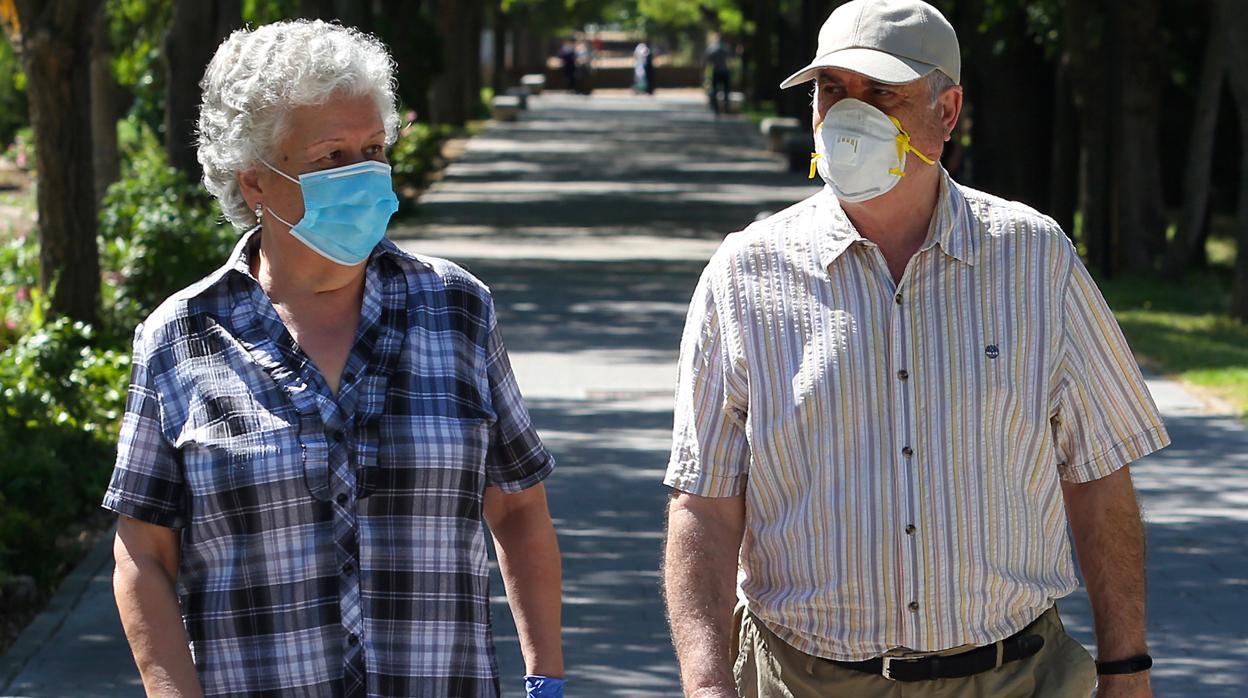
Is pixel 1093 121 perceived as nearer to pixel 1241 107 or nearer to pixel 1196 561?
pixel 1241 107

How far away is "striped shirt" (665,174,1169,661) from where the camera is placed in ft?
10.2

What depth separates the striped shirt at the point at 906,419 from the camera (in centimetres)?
309

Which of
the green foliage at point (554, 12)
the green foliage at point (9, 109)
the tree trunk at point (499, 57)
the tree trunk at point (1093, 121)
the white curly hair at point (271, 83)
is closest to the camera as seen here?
the white curly hair at point (271, 83)

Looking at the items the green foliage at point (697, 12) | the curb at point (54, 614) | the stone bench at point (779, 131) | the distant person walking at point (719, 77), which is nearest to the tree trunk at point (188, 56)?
the curb at point (54, 614)

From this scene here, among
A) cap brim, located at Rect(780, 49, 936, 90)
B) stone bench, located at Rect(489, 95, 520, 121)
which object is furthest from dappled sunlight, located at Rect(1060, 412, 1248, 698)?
stone bench, located at Rect(489, 95, 520, 121)

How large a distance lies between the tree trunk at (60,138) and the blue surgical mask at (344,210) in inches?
340

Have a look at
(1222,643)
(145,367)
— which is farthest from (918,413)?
(1222,643)

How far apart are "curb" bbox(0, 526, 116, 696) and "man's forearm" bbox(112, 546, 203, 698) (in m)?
3.47

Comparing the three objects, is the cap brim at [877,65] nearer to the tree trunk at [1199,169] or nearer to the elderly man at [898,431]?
the elderly man at [898,431]

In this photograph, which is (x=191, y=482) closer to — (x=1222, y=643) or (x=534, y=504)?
(x=534, y=504)

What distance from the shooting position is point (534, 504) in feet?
10.7

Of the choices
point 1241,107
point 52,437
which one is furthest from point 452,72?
point 52,437

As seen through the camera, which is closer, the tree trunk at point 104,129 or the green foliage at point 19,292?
the green foliage at point 19,292

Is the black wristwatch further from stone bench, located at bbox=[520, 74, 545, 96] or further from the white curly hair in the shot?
stone bench, located at bbox=[520, 74, 545, 96]
